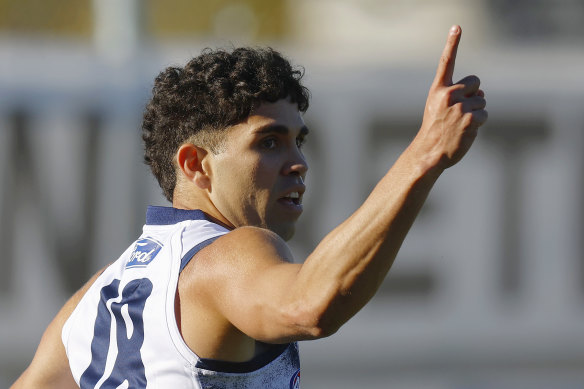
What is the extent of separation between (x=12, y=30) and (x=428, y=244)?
443cm

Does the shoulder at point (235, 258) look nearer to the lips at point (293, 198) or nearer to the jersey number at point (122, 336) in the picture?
the jersey number at point (122, 336)

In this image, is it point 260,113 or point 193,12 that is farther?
point 193,12

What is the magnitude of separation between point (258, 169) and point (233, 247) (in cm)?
53

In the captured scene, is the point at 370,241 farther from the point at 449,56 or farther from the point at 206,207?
the point at 206,207

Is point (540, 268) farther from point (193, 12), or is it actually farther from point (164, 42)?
point (193, 12)

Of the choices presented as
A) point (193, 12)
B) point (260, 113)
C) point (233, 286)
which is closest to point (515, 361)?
point (260, 113)

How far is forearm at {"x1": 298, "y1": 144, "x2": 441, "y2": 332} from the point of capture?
1.79 meters

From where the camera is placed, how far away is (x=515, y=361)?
595 cm

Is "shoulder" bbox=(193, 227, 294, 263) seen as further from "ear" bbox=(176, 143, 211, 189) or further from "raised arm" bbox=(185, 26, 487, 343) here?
"ear" bbox=(176, 143, 211, 189)

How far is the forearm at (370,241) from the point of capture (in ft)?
5.88

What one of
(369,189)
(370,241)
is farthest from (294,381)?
(369,189)

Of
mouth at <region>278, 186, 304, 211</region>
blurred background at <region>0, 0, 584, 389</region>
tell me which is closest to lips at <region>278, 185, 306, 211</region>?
mouth at <region>278, 186, 304, 211</region>

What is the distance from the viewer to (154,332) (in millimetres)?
2244

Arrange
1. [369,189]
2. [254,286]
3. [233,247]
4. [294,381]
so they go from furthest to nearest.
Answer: [369,189], [294,381], [233,247], [254,286]
